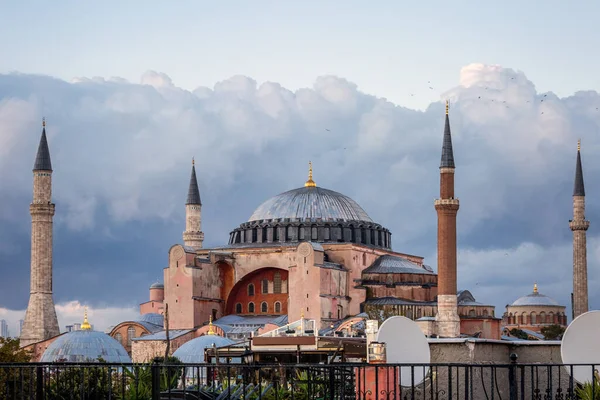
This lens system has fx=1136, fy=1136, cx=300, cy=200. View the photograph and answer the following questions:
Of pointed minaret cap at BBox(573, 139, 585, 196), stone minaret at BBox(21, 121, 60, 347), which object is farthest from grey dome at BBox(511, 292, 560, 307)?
stone minaret at BBox(21, 121, 60, 347)

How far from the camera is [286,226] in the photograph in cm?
5309

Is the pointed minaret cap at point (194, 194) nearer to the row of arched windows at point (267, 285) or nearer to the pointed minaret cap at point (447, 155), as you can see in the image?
the row of arched windows at point (267, 285)

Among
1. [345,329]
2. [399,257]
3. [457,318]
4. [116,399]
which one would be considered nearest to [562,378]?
[116,399]

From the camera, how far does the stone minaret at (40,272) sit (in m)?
46.3

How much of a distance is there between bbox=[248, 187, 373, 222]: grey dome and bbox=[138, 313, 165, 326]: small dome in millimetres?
6411

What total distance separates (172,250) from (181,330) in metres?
3.67

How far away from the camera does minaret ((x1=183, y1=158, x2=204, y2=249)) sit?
179 feet

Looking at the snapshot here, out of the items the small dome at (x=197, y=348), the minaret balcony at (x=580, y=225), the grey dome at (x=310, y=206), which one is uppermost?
the grey dome at (x=310, y=206)

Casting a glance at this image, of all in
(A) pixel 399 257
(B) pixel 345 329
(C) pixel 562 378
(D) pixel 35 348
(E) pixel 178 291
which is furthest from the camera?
(A) pixel 399 257

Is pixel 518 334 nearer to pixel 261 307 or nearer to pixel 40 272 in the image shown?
pixel 261 307

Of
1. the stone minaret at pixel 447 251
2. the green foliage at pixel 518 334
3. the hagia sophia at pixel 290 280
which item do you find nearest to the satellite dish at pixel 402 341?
the hagia sophia at pixel 290 280

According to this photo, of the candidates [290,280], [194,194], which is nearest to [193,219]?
[194,194]

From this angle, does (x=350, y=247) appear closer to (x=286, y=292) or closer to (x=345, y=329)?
(x=286, y=292)

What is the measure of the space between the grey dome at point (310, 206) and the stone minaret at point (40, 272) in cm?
1149
